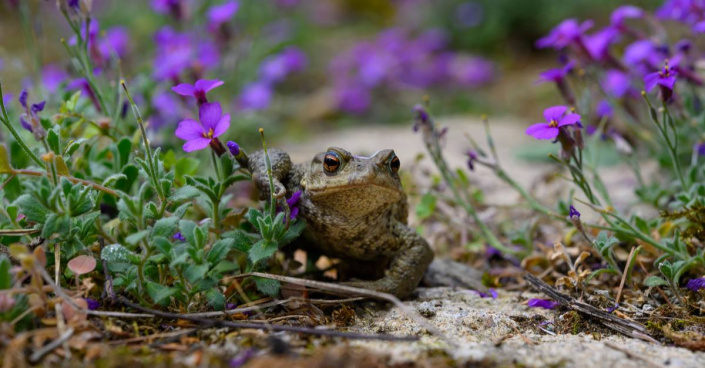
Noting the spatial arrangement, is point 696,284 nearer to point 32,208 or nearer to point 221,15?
point 32,208

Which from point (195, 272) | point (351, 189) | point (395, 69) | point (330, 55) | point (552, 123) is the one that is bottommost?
point (195, 272)

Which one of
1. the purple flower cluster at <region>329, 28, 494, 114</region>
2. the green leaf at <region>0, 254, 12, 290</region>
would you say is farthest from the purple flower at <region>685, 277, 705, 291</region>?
the purple flower cluster at <region>329, 28, 494, 114</region>

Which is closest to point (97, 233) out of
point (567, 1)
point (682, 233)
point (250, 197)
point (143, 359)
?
point (143, 359)

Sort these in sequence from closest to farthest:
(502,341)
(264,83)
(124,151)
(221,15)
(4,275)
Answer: (4,275), (502,341), (124,151), (221,15), (264,83)

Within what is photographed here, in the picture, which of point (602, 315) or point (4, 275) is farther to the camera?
point (602, 315)

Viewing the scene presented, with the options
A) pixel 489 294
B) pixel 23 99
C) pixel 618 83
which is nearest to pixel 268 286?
pixel 489 294
